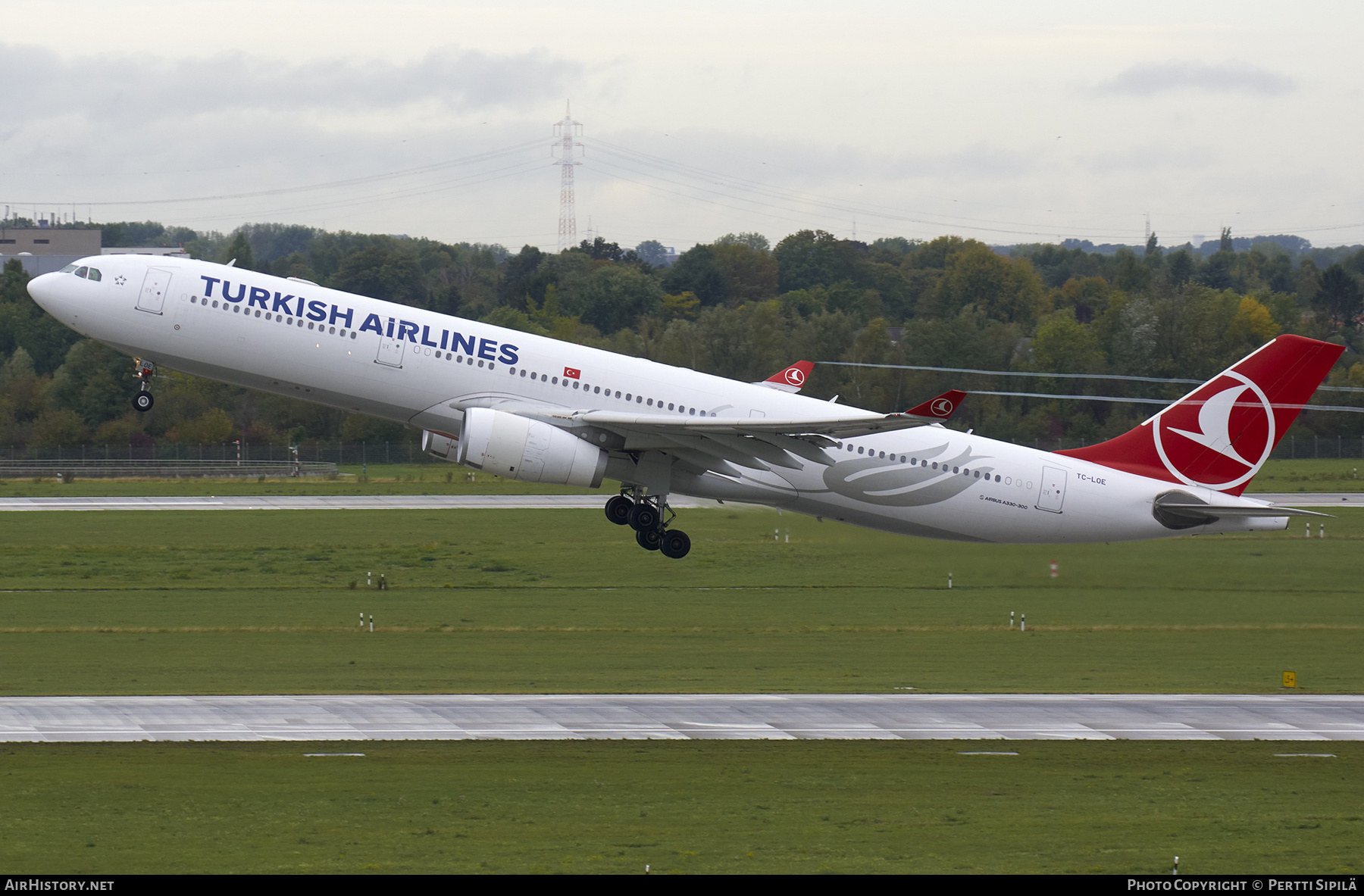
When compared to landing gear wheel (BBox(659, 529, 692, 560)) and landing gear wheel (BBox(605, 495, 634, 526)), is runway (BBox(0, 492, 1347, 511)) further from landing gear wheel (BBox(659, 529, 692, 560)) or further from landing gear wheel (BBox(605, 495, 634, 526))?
landing gear wheel (BBox(659, 529, 692, 560))

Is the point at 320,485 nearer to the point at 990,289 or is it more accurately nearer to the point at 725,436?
the point at 725,436

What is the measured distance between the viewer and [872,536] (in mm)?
44250

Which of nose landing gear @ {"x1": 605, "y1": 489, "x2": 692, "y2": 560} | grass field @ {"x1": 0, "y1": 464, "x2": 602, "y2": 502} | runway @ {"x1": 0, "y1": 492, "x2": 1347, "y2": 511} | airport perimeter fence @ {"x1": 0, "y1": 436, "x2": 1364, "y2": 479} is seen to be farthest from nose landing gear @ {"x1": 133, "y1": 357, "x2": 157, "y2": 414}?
airport perimeter fence @ {"x1": 0, "y1": 436, "x2": 1364, "y2": 479}

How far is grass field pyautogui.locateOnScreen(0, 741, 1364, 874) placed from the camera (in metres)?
29.3

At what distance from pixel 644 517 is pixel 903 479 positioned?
7210 mm

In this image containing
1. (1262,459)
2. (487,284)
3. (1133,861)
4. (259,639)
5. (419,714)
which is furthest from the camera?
(487,284)

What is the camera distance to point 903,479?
41.7 m

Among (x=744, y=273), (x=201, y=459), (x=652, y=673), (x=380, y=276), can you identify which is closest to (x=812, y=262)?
(x=744, y=273)

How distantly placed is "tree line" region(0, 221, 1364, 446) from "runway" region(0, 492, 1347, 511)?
30.3ft

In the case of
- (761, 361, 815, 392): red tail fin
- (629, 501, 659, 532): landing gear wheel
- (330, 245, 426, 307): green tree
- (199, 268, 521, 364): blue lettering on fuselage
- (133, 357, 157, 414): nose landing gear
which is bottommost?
(629, 501, 659, 532): landing gear wheel

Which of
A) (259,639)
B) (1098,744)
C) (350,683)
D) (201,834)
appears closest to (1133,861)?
(1098,744)

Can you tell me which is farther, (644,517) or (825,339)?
(825,339)

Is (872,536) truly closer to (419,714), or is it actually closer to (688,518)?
(419,714)

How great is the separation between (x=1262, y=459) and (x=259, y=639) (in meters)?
34.8
